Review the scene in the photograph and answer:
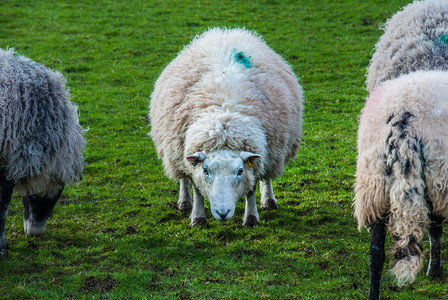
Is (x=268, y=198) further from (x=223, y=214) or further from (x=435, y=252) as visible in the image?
(x=435, y=252)

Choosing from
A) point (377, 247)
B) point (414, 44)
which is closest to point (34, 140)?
point (377, 247)

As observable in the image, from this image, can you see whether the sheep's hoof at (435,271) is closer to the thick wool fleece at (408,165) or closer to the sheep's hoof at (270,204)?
the thick wool fleece at (408,165)

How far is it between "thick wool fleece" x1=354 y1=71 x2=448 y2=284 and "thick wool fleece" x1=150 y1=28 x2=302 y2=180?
1814mm

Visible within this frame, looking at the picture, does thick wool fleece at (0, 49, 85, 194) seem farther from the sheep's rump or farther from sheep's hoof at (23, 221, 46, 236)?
the sheep's rump

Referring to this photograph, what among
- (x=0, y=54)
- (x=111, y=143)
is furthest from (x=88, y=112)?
(x=0, y=54)

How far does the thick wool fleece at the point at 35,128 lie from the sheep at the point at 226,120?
4.02ft

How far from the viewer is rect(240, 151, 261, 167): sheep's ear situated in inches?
224

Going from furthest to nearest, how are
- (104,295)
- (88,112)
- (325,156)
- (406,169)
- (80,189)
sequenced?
(88,112), (325,156), (80,189), (104,295), (406,169)

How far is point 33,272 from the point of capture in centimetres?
547

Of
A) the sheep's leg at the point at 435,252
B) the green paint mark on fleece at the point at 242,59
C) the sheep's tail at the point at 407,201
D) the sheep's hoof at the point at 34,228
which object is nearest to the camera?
the sheep's tail at the point at 407,201

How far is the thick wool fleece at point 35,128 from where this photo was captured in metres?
5.63

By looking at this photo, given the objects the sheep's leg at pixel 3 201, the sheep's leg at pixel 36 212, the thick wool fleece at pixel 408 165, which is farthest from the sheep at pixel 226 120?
the sheep's leg at pixel 3 201

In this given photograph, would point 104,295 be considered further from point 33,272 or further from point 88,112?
point 88,112

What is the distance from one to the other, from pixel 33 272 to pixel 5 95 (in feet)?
6.44
